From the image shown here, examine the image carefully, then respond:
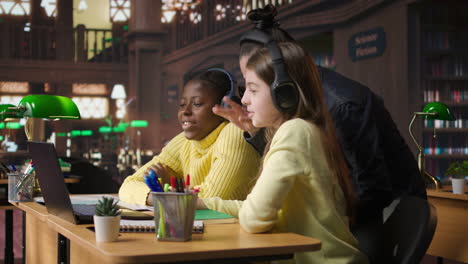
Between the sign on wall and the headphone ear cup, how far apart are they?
5390 millimetres

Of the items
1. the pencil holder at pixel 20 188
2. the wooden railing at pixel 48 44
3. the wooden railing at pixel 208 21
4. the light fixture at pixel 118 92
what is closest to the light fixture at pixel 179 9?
the wooden railing at pixel 208 21

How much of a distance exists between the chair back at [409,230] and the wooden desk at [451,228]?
6.53 feet

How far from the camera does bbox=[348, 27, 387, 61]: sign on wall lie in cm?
686

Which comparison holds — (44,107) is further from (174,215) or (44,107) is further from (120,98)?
(120,98)

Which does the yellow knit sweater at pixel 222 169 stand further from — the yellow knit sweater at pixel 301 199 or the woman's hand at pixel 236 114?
the yellow knit sweater at pixel 301 199

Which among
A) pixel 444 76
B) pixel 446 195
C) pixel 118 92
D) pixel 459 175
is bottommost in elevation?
pixel 446 195

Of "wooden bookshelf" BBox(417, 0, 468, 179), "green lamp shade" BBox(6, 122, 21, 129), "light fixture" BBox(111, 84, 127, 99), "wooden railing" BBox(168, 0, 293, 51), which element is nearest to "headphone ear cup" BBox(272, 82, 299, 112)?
"wooden bookshelf" BBox(417, 0, 468, 179)

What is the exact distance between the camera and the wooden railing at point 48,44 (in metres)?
11.6

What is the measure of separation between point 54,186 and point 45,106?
82 cm

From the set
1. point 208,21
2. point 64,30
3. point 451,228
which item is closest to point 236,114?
point 451,228

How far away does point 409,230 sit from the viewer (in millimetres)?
1570

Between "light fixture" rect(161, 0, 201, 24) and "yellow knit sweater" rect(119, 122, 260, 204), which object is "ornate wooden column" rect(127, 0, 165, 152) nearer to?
"light fixture" rect(161, 0, 201, 24)

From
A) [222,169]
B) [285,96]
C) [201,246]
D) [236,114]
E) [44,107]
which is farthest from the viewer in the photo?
[44,107]

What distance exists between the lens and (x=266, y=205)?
1.54 metres
